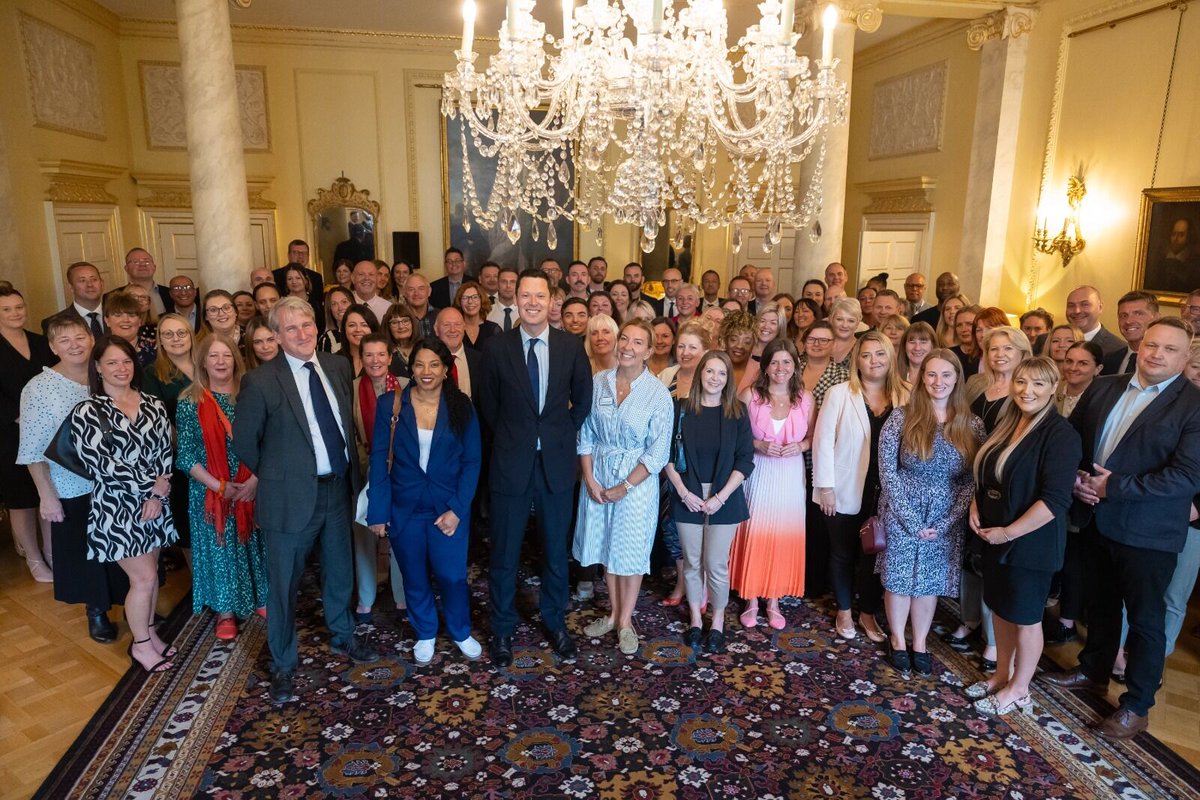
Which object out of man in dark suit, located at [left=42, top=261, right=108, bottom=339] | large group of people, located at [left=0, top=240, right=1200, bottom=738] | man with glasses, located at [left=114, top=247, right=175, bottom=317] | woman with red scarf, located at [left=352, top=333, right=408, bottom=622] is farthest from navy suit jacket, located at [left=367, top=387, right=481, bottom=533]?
man with glasses, located at [left=114, top=247, right=175, bottom=317]

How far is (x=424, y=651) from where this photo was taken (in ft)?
12.5

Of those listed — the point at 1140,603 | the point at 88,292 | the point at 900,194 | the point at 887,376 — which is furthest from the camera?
the point at 900,194

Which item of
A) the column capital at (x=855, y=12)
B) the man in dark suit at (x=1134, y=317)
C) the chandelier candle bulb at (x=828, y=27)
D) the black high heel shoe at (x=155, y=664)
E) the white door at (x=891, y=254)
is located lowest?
the black high heel shoe at (x=155, y=664)

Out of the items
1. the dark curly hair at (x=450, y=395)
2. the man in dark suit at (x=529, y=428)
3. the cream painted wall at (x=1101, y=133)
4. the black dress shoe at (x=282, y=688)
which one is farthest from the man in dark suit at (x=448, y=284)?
the cream painted wall at (x=1101, y=133)

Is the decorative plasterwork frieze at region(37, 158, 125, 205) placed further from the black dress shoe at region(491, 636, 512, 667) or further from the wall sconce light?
the wall sconce light

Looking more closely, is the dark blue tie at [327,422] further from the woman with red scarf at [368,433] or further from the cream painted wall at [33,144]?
the cream painted wall at [33,144]

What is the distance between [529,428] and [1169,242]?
6.32 meters

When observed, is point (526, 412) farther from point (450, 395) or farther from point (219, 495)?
point (219, 495)

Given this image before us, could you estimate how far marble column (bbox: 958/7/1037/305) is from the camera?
8156mm

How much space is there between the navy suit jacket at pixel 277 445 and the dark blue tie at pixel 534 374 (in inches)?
41.5

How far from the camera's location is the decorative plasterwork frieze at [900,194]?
9.70 metres

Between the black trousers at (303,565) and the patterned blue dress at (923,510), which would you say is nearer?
the black trousers at (303,565)

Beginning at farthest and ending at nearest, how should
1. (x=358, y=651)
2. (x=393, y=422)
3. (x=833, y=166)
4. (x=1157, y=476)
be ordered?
(x=833, y=166) < (x=358, y=651) < (x=393, y=422) < (x=1157, y=476)

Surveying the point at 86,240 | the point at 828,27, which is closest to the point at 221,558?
the point at 828,27
